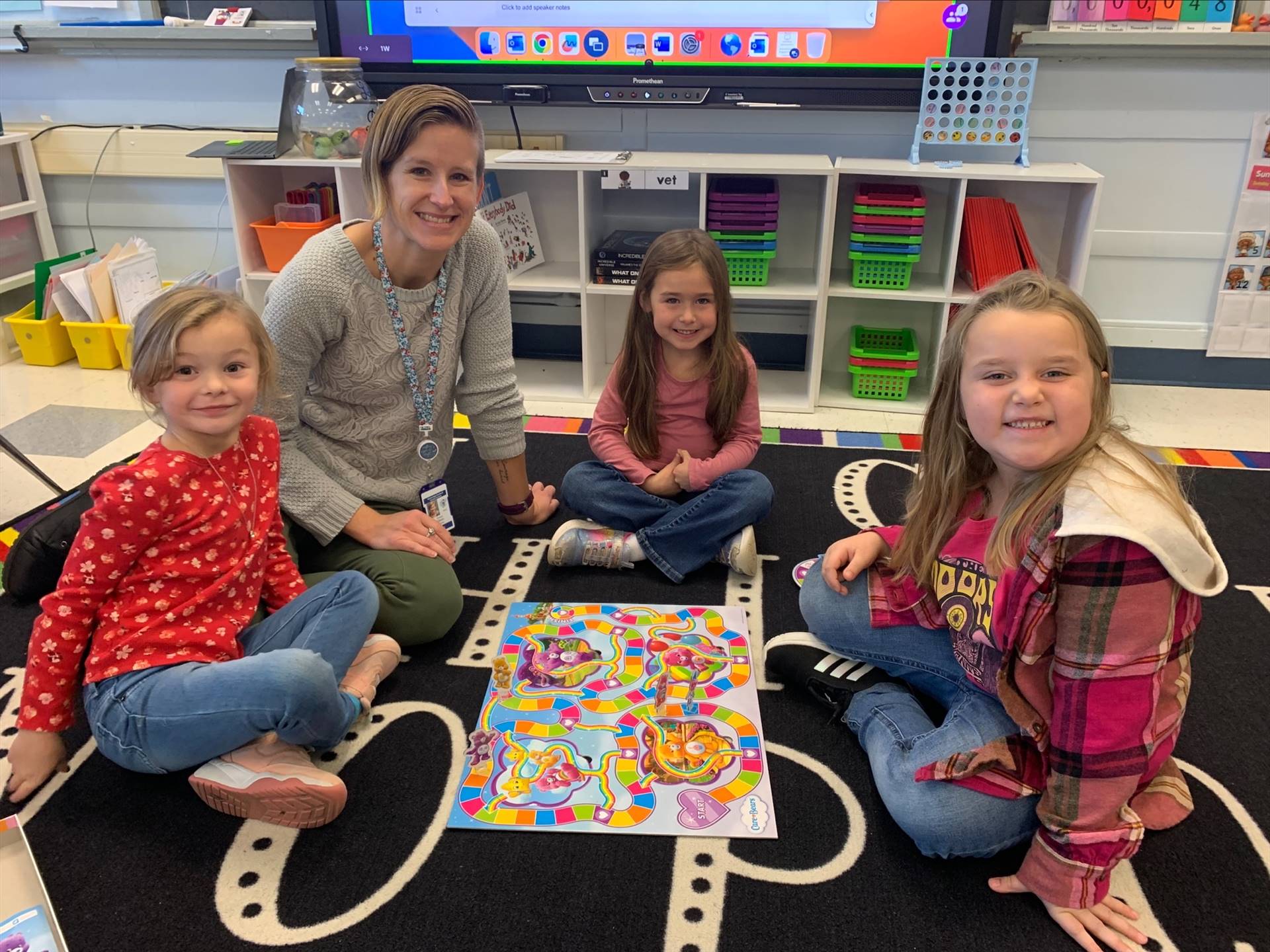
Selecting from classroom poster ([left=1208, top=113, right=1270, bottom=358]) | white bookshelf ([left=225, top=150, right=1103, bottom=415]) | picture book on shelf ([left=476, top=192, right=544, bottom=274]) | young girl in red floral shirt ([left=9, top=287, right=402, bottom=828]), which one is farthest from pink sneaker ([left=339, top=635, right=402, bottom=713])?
classroom poster ([left=1208, top=113, right=1270, bottom=358])

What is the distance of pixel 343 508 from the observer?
1.46m

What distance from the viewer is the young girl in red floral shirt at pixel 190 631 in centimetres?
107

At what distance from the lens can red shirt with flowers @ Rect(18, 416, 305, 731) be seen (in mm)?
1078

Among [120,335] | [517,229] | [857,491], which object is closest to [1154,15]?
[857,491]

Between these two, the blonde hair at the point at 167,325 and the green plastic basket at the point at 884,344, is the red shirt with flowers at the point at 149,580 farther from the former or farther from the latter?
the green plastic basket at the point at 884,344

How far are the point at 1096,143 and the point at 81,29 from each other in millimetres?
2694

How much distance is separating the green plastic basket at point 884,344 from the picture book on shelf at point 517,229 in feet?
2.93

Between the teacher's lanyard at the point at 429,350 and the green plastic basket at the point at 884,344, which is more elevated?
the teacher's lanyard at the point at 429,350

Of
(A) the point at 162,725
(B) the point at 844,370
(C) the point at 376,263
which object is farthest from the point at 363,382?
(B) the point at 844,370

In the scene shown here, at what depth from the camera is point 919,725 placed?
1.15 meters

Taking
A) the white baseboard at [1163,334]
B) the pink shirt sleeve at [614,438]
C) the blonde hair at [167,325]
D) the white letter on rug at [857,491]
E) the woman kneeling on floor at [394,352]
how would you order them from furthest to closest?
the white baseboard at [1163,334] → the white letter on rug at [857,491] → the pink shirt sleeve at [614,438] → the woman kneeling on floor at [394,352] → the blonde hair at [167,325]

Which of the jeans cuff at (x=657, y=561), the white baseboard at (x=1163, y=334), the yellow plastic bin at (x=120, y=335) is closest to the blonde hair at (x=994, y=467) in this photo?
the jeans cuff at (x=657, y=561)

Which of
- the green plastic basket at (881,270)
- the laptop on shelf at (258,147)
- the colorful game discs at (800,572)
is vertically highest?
the laptop on shelf at (258,147)

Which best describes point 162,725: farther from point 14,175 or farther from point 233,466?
point 14,175
